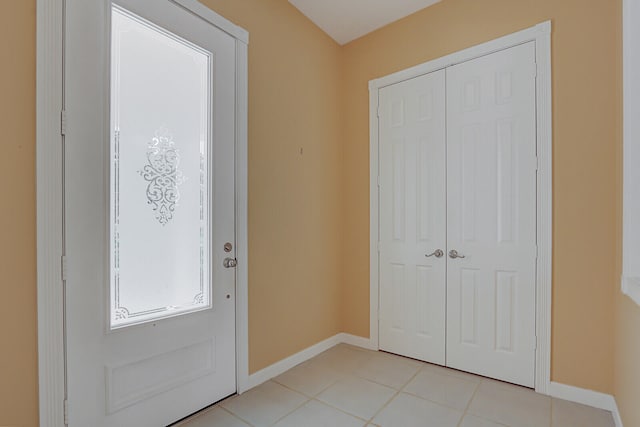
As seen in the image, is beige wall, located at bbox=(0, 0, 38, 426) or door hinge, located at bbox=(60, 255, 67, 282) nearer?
beige wall, located at bbox=(0, 0, 38, 426)

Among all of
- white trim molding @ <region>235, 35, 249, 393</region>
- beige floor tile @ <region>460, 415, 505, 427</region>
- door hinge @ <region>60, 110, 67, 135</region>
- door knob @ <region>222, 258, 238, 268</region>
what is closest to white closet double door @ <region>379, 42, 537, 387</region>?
beige floor tile @ <region>460, 415, 505, 427</region>

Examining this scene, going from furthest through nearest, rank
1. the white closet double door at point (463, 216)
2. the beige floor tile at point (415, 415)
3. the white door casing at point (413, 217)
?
the white door casing at point (413, 217) < the white closet double door at point (463, 216) < the beige floor tile at point (415, 415)

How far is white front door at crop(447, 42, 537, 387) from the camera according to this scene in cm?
224

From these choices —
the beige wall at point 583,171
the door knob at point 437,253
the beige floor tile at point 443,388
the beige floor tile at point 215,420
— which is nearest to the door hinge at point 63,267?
the beige floor tile at point 215,420

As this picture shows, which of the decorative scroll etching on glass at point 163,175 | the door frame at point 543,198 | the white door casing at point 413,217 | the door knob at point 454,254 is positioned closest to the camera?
the decorative scroll etching on glass at point 163,175

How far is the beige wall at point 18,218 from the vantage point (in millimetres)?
1291

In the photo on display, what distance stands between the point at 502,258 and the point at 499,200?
0.43 m

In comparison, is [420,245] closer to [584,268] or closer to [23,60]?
[584,268]

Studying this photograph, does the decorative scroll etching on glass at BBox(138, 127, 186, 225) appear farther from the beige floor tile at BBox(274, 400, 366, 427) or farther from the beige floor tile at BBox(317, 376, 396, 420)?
the beige floor tile at BBox(317, 376, 396, 420)

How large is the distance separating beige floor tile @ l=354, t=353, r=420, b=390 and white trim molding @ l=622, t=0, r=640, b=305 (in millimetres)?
1506

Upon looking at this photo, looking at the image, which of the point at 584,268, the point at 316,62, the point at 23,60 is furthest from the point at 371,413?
the point at 316,62

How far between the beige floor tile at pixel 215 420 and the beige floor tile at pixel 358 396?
0.57 m

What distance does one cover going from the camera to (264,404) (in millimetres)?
2070

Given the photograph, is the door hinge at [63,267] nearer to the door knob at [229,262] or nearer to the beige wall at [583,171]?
the door knob at [229,262]
